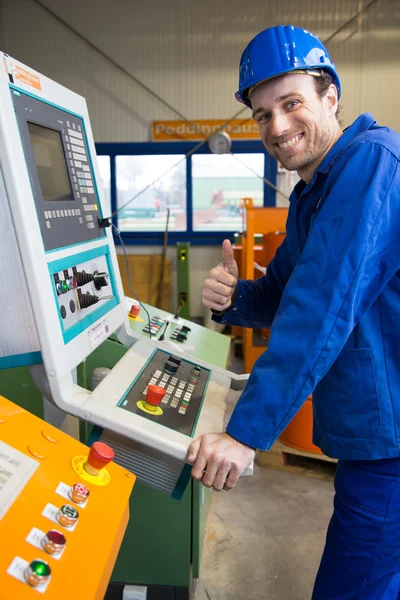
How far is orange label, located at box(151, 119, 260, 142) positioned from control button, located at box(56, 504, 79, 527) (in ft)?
18.1

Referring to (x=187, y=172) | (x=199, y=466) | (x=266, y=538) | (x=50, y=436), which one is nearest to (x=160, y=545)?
(x=266, y=538)

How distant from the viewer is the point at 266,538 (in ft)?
6.84

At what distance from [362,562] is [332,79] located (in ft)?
3.35

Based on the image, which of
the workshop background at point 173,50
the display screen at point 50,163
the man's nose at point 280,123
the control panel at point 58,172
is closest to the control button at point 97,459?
the control panel at point 58,172

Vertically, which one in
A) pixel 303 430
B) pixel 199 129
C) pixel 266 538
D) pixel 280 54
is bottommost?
pixel 266 538

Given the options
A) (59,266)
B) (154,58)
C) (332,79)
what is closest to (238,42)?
(154,58)

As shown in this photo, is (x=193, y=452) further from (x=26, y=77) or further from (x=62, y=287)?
(x=26, y=77)

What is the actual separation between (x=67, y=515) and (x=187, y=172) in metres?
5.56

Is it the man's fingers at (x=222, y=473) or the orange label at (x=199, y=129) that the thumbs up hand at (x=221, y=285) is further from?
the orange label at (x=199, y=129)

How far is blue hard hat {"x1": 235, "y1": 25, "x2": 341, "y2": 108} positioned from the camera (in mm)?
993

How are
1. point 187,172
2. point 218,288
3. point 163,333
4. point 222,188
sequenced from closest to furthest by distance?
point 218,288 → point 163,333 → point 187,172 → point 222,188

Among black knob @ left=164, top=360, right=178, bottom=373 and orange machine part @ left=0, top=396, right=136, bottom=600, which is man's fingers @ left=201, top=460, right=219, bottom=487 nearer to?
orange machine part @ left=0, top=396, right=136, bottom=600

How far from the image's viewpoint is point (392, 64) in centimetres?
557

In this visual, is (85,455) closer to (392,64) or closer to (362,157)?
(362,157)
